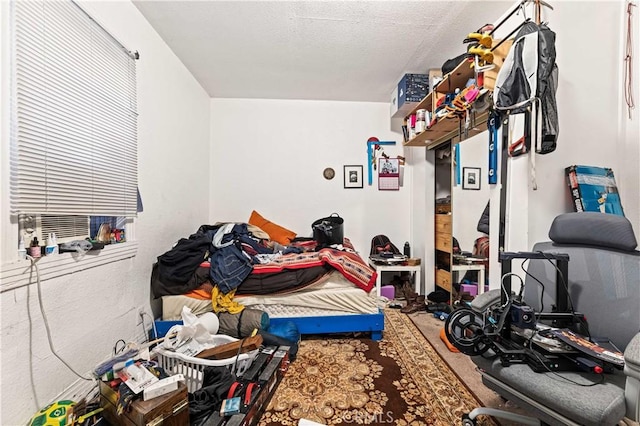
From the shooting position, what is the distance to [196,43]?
239cm

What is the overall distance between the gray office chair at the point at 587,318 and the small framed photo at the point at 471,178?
1110 mm

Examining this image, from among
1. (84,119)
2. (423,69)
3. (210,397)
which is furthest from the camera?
(423,69)

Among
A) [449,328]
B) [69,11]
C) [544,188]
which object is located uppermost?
[69,11]

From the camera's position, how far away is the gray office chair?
85 centimetres

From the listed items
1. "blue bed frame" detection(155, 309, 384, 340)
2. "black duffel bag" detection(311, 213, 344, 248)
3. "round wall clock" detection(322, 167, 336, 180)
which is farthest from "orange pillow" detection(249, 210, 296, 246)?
"blue bed frame" detection(155, 309, 384, 340)

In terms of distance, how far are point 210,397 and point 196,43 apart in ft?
9.11

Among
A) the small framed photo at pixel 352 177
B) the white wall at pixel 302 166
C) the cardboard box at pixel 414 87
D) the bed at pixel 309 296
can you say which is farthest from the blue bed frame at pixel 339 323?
the cardboard box at pixel 414 87

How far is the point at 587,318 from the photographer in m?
1.27

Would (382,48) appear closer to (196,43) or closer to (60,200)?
(196,43)

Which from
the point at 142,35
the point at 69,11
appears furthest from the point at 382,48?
the point at 69,11

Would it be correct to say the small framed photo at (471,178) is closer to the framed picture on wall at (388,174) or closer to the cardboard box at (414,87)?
the cardboard box at (414,87)

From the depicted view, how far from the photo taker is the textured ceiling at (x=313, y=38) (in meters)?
1.96

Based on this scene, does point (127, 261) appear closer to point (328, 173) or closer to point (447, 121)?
point (328, 173)

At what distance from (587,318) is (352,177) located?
2.77 m
